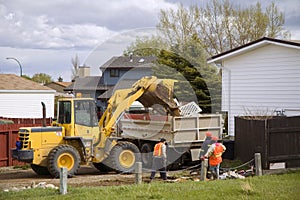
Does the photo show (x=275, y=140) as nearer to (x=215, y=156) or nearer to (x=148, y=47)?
(x=215, y=156)

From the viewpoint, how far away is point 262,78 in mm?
21578

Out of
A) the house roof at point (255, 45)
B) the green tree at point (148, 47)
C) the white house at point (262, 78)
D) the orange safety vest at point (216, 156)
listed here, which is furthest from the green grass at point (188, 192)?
the green tree at point (148, 47)

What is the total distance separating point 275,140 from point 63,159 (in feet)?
22.9

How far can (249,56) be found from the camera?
73.4 ft

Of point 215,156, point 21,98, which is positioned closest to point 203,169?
point 215,156

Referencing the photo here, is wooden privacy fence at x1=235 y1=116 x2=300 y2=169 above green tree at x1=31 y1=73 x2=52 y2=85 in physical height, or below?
below

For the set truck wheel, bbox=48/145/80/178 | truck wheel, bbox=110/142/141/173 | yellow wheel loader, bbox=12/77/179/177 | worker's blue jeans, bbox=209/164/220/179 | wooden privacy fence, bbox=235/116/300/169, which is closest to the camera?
worker's blue jeans, bbox=209/164/220/179

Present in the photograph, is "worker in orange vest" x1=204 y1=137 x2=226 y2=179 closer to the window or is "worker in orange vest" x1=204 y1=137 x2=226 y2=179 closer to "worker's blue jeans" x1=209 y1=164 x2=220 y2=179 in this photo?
"worker's blue jeans" x1=209 y1=164 x2=220 y2=179

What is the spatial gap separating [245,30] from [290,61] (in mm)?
19663

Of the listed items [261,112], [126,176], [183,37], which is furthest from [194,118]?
[183,37]

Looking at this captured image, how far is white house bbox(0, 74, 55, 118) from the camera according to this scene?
36.6m

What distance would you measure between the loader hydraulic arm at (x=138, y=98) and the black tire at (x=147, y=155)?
1689 mm

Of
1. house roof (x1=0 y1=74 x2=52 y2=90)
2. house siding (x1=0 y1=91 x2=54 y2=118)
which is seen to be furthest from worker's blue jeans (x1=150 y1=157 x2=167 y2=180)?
house roof (x1=0 y1=74 x2=52 y2=90)

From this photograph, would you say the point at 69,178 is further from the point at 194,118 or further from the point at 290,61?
the point at 290,61
